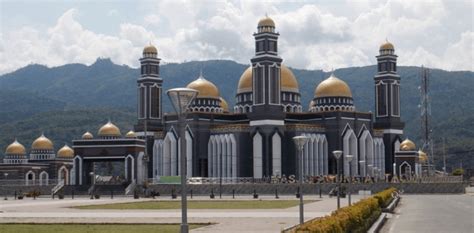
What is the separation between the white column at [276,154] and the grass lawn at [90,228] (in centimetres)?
5994

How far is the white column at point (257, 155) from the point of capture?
3553 inches

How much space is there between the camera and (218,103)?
102m

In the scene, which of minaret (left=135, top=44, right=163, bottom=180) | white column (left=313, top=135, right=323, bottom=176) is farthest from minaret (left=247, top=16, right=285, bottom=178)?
minaret (left=135, top=44, right=163, bottom=180)

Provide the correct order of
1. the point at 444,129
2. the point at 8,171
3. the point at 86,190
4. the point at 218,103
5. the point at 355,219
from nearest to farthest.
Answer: the point at 355,219
the point at 86,190
the point at 218,103
the point at 8,171
the point at 444,129

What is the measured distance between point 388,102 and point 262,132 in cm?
2124

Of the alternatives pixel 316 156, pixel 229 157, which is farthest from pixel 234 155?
pixel 316 156

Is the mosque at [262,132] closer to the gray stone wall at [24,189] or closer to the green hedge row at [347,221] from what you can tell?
the gray stone wall at [24,189]

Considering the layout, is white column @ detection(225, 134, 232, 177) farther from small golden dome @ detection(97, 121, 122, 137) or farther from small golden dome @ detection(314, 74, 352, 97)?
small golden dome @ detection(97, 121, 122, 137)

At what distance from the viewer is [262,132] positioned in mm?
91625

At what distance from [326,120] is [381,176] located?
10172 millimetres

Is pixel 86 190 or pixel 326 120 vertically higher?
pixel 326 120

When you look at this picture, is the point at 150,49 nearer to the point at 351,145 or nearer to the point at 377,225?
the point at 351,145

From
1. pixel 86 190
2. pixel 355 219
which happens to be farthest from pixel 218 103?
pixel 355 219

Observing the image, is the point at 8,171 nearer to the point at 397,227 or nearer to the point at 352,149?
the point at 352,149
